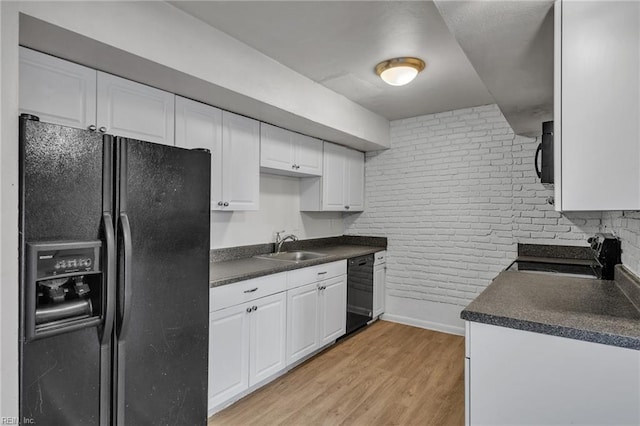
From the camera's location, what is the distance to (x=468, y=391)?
1.32 m

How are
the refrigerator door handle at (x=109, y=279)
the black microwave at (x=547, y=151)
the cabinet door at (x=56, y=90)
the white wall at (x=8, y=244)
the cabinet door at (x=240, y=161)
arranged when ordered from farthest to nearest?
the cabinet door at (x=240, y=161)
the black microwave at (x=547, y=151)
the cabinet door at (x=56, y=90)
the refrigerator door handle at (x=109, y=279)
the white wall at (x=8, y=244)

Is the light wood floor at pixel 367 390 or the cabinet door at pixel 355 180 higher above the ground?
the cabinet door at pixel 355 180

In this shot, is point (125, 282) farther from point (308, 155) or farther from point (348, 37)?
point (308, 155)

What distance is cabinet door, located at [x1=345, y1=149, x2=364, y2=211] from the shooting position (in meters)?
4.10

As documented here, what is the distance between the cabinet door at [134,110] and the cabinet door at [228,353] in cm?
115

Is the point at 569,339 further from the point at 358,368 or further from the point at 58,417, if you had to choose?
the point at 358,368

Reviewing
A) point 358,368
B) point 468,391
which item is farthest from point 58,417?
point 358,368

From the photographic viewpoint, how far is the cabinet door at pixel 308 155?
3.33 m

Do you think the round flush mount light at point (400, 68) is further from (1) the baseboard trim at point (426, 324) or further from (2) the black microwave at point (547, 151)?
(1) the baseboard trim at point (426, 324)

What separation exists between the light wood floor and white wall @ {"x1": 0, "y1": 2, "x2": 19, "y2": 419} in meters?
1.23

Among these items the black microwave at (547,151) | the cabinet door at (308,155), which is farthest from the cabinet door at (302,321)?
the black microwave at (547,151)

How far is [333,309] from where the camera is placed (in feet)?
11.0

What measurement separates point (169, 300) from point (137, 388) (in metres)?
0.39

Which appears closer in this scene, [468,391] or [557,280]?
[468,391]
